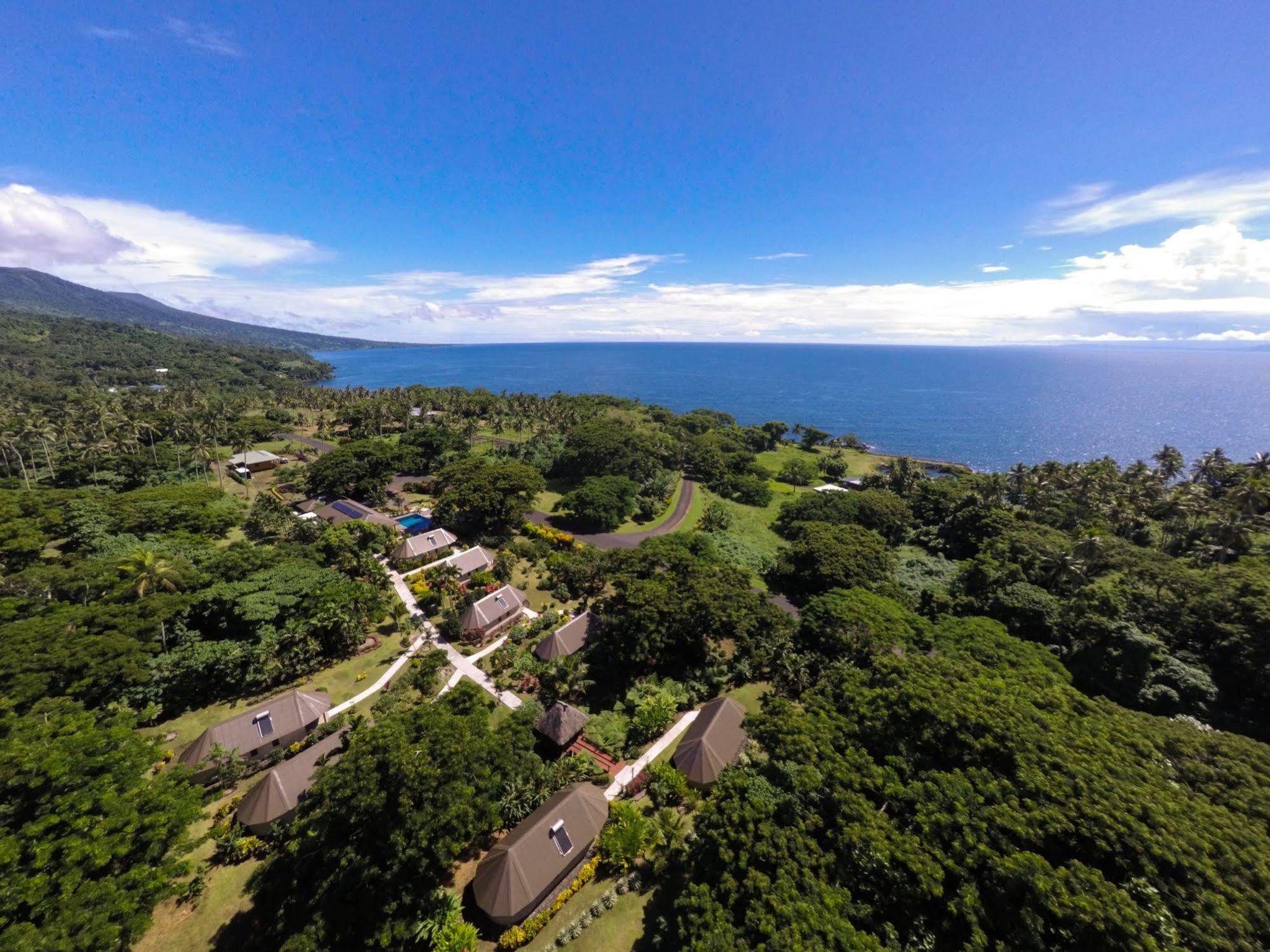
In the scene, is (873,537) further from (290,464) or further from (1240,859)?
(290,464)

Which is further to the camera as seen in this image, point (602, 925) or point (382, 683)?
point (382, 683)

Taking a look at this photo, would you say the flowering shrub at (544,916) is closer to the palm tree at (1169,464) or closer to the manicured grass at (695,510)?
the manicured grass at (695,510)

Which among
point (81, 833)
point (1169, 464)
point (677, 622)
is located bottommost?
point (677, 622)

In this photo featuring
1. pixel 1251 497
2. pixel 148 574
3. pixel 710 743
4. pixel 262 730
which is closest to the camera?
pixel 710 743

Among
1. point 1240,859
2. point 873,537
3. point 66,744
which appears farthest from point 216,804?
point 873,537

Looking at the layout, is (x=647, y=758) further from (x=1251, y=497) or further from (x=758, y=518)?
(x=1251, y=497)

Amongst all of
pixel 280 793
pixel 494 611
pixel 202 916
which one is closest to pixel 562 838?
pixel 280 793

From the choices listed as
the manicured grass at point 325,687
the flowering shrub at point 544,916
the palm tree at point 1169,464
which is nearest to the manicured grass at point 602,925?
the flowering shrub at point 544,916
